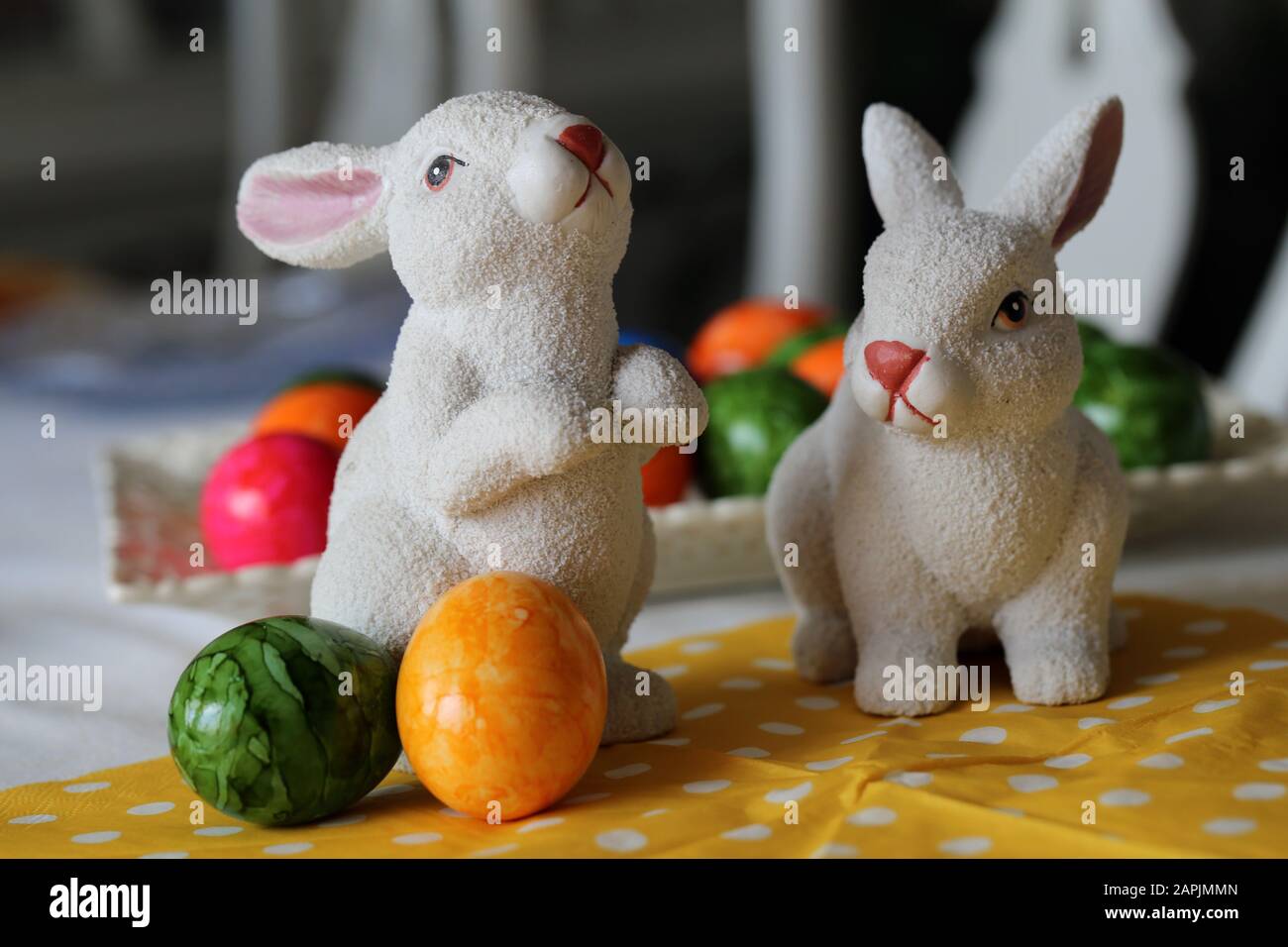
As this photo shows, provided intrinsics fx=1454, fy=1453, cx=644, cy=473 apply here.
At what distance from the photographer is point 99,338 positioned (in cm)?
206

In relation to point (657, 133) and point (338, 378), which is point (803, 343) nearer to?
point (338, 378)

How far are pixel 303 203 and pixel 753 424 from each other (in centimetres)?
45

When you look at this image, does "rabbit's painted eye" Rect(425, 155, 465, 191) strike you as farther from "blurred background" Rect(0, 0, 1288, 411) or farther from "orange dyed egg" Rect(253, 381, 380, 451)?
"blurred background" Rect(0, 0, 1288, 411)

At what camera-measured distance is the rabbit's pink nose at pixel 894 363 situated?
0.75m

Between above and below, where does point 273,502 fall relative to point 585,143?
below

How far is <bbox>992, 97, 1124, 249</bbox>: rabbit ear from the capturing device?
0.81 m

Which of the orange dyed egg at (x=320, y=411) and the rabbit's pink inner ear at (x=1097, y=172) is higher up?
the rabbit's pink inner ear at (x=1097, y=172)

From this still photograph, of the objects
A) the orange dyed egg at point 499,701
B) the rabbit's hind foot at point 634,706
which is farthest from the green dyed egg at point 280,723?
the rabbit's hind foot at point 634,706

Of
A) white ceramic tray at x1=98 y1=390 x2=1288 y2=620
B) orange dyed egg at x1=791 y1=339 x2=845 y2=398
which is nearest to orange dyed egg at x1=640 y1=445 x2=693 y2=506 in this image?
white ceramic tray at x1=98 y1=390 x2=1288 y2=620

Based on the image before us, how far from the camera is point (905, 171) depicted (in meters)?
0.84

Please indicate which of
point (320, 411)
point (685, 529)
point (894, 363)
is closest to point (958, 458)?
point (894, 363)

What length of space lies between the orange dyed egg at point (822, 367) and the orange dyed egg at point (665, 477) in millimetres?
124

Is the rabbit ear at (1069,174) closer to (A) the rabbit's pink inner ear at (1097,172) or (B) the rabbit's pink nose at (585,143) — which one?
(A) the rabbit's pink inner ear at (1097,172)

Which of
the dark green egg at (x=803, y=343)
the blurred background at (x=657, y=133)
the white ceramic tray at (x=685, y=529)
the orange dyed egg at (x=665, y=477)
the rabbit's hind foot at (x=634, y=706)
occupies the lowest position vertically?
the rabbit's hind foot at (x=634, y=706)
